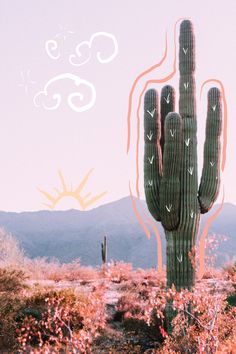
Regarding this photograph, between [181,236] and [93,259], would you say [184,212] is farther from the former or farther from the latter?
[93,259]

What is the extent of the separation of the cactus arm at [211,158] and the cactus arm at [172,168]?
833mm

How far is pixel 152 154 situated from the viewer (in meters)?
13.6

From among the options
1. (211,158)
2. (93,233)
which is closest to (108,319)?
(211,158)

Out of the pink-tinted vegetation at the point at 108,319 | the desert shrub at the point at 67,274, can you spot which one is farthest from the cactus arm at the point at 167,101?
the desert shrub at the point at 67,274

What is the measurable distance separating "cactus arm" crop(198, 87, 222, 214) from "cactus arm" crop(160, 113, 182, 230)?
0.83 metres

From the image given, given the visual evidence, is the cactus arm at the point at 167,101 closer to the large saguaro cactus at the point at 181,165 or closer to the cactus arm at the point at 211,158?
the large saguaro cactus at the point at 181,165

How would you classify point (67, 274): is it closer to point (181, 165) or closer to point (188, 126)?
point (181, 165)

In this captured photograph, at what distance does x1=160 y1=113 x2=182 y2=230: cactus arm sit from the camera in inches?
508

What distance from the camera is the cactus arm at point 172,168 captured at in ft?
42.4

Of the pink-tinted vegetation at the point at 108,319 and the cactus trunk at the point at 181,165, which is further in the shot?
the cactus trunk at the point at 181,165

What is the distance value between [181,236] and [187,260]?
52 cm

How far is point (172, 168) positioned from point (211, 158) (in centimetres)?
133

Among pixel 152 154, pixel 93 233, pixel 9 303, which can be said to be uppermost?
pixel 152 154

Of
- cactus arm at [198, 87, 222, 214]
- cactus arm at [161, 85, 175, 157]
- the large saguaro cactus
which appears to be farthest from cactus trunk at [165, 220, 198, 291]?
cactus arm at [161, 85, 175, 157]
